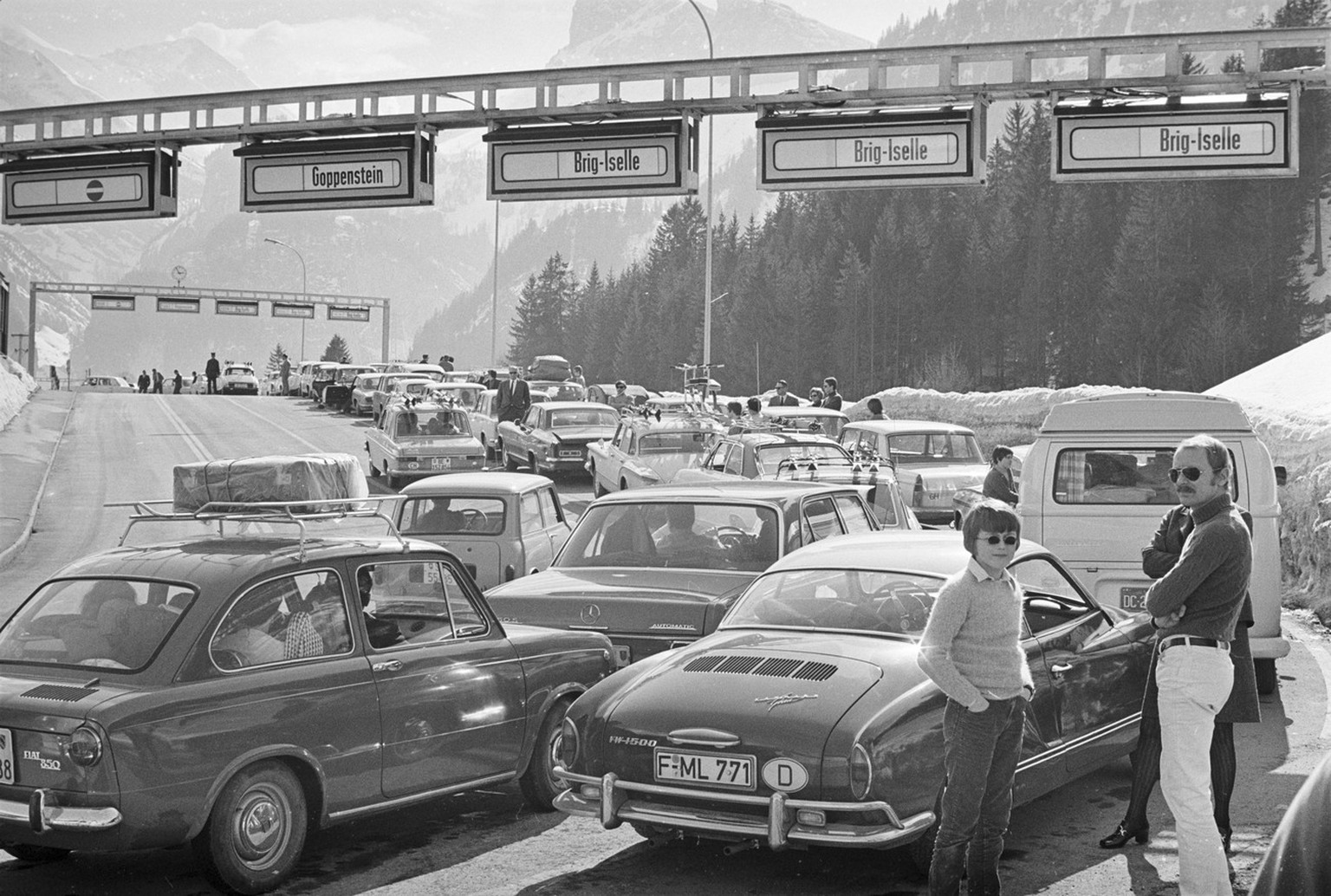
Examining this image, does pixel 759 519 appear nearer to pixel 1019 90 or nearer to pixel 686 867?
pixel 686 867

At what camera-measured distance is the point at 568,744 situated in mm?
6648

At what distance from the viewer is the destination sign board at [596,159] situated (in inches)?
621

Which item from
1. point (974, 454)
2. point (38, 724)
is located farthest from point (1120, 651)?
point (974, 454)

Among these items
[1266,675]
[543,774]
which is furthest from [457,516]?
[1266,675]

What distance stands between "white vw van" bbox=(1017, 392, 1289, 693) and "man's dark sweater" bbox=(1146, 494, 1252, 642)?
4521mm

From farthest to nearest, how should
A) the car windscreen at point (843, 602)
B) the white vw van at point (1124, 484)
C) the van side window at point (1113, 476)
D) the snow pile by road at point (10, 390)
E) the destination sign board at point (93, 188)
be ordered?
the snow pile by road at point (10, 390)
the destination sign board at point (93, 188)
the van side window at point (1113, 476)
the white vw van at point (1124, 484)
the car windscreen at point (843, 602)

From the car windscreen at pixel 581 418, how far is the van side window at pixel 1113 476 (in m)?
18.8

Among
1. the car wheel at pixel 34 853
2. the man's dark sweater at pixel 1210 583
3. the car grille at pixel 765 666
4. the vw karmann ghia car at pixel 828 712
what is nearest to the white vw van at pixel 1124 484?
the vw karmann ghia car at pixel 828 712

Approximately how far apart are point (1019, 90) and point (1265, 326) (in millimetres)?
68948

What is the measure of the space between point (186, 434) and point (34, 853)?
38873 millimetres

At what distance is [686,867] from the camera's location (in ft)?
22.1

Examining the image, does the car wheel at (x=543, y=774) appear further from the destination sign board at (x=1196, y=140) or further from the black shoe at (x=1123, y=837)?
the destination sign board at (x=1196, y=140)

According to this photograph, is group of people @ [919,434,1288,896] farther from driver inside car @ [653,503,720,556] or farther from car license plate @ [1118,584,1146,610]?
car license plate @ [1118,584,1146,610]

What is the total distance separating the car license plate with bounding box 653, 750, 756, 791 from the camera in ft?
19.9
